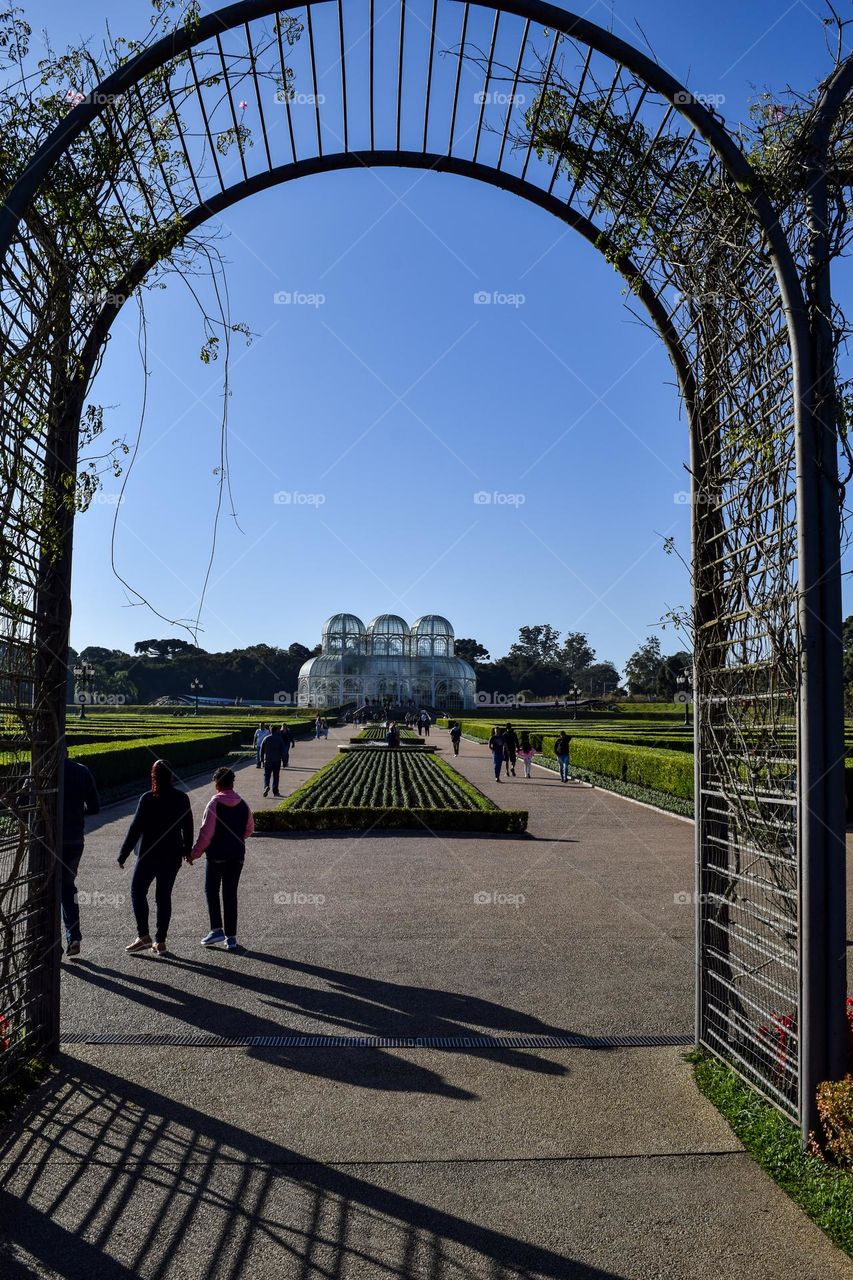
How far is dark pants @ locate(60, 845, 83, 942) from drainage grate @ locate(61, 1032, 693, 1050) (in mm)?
1744

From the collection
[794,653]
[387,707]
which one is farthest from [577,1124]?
[387,707]

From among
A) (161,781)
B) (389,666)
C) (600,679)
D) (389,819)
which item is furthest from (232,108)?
(600,679)

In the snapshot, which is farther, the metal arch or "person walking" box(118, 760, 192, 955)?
"person walking" box(118, 760, 192, 955)

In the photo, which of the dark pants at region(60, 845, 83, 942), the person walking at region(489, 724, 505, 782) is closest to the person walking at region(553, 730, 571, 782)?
the person walking at region(489, 724, 505, 782)

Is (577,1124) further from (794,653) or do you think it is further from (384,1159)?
(794,653)

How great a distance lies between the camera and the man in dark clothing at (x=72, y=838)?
6.54 m

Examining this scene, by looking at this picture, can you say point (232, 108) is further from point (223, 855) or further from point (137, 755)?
point (137, 755)

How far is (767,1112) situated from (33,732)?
370cm

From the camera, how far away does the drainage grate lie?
188 inches

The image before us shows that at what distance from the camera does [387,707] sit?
6588 cm

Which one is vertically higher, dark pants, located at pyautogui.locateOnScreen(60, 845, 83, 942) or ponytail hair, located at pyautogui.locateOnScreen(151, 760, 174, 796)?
ponytail hair, located at pyautogui.locateOnScreen(151, 760, 174, 796)

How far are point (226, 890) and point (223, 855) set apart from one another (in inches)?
10.6

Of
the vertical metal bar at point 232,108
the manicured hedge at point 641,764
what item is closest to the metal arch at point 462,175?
the vertical metal bar at point 232,108

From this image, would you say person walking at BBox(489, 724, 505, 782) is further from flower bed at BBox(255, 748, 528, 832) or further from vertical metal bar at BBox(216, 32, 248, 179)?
vertical metal bar at BBox(216, 32, 248, 179)
